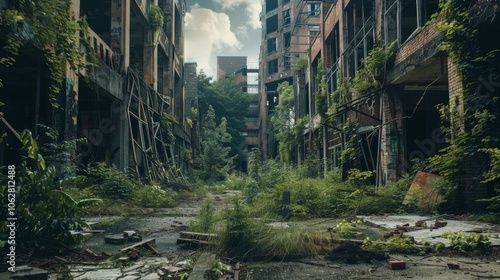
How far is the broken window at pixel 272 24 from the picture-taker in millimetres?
42328

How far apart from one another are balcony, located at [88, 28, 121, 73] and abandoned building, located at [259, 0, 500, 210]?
23.8 ft

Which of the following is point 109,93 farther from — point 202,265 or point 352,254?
point 352,254

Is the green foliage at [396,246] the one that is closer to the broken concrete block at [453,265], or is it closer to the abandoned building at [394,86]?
the broken concrete block at [453,265]

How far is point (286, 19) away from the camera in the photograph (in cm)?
3991

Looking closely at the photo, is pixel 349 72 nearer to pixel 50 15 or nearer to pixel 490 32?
pixel 490 32

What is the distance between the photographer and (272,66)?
41.6 m

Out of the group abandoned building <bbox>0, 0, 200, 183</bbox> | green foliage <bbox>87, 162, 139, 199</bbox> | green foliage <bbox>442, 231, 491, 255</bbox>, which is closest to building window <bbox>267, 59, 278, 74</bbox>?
abandoned building <bbox>0, 0, 200, 183</bbox>

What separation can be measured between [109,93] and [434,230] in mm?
9721

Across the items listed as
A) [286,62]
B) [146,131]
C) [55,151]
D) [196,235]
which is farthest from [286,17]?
[196,235]

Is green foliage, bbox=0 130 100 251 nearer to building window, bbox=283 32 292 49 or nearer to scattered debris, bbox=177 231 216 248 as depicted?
scattered debris, bbox=177 231 216 248

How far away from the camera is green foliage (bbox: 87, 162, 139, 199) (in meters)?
9.88

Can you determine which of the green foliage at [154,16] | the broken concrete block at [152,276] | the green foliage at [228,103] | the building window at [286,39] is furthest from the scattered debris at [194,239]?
the building window at [286,39]

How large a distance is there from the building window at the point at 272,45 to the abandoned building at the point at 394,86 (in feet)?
70.1

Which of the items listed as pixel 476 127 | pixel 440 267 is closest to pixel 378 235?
pixel 440 267
